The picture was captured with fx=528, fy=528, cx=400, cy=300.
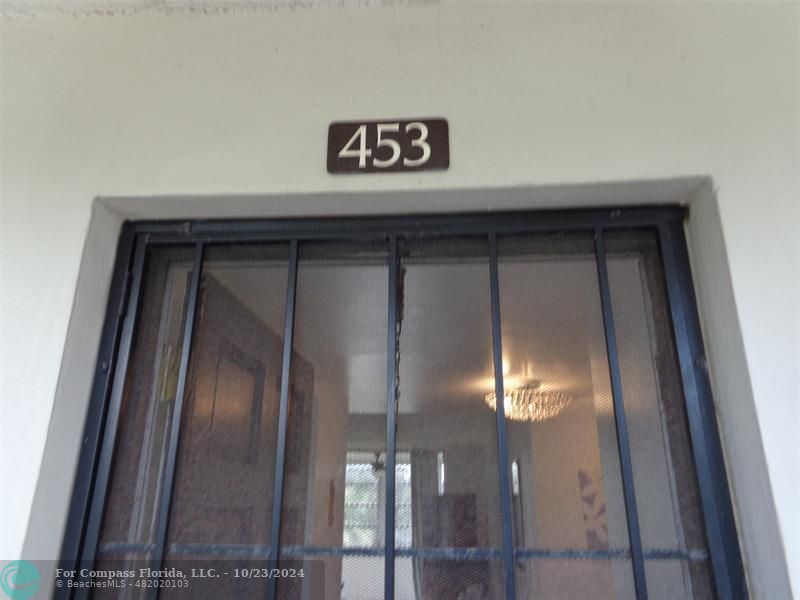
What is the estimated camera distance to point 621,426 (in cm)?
97

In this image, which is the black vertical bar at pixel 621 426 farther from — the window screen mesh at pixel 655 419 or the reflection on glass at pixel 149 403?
the reflection on glass at pixel 149 403

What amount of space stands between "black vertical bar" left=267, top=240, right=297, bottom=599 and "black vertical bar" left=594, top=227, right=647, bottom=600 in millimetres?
624

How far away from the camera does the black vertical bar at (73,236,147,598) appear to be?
3.20 ft

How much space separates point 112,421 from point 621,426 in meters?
0.98

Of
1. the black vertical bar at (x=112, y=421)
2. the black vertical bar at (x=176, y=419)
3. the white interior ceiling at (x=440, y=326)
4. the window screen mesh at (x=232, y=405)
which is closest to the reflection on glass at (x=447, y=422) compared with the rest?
the white interior ceiling at (x=440, y=326)

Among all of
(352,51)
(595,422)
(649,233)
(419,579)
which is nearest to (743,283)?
(649,233)

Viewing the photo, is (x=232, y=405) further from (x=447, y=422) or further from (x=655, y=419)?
(x=655, y=419)

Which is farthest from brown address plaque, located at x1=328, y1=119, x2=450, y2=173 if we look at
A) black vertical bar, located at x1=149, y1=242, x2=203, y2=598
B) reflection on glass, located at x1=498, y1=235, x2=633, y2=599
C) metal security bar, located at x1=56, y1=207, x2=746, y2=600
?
black vertical bar, located at x1=149, y1=242, x2=203, y2=598

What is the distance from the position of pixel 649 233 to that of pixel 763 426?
1.38ft

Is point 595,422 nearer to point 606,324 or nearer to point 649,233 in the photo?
point 606,324

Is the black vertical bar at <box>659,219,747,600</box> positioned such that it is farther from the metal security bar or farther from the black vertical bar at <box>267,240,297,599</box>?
the black vertical bar at <box>267,240,297,599</box>

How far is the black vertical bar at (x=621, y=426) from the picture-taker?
0.90 m

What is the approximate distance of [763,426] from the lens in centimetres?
85

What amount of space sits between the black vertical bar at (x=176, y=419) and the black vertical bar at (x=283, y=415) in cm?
20
